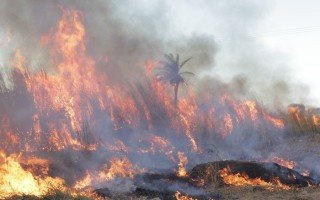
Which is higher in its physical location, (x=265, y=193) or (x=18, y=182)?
(x=18, y=182)

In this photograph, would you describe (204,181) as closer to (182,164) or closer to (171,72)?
(182,164)

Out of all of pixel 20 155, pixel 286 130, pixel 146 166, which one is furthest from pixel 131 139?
pixel 286 130

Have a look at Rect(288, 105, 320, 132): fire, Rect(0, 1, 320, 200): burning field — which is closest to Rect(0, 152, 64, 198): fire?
Rect(0, 1, 320, 200): burning field

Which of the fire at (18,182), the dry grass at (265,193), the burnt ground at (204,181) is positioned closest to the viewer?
the fire at (18,182)

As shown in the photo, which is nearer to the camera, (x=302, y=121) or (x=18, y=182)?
(x=18, y=182)

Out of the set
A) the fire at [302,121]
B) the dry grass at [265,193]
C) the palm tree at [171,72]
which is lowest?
the dry grass at [265,193]

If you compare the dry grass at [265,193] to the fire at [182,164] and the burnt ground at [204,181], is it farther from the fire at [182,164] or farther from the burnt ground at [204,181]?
the fire at [182,164]

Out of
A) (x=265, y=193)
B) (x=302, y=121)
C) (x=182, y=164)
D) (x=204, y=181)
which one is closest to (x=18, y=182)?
(x=204, y=181)

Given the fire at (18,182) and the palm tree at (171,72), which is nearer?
the fire at (18,182)

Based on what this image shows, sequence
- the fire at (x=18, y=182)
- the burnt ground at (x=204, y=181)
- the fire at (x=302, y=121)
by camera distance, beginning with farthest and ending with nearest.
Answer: the fire at (x=302, y=121) → the burnt ground at (x=204, y=181) → the fire at (x=18, y=182)

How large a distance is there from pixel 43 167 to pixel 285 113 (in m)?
27.5

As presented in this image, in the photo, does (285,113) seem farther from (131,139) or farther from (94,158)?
(94,158)

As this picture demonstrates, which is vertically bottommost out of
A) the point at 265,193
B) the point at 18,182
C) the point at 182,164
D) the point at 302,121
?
the point at 265,193

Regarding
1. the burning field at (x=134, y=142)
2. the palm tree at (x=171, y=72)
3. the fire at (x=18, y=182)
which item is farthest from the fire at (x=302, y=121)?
the fire at (x=18, y=182)
